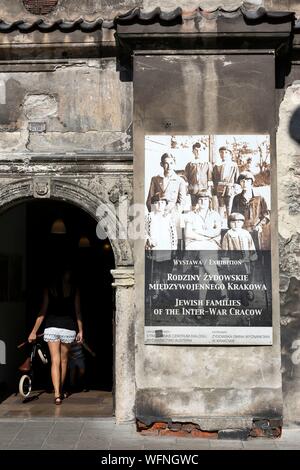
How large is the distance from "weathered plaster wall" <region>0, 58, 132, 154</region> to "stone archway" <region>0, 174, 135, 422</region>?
1.13ft

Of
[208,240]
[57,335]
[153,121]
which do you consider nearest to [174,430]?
[208,240]

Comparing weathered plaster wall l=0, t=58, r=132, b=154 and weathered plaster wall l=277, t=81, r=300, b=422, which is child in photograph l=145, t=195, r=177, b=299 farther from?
weathered plaster wall l=277, t=81, r=300, b=422

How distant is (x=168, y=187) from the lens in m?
6.57

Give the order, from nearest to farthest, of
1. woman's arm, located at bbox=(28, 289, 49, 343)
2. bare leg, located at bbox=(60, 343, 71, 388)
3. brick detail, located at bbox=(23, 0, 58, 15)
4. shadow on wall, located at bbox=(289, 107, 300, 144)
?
shadow on wall, located at bbox=(289, 107, 300, 144)
brick detail, located at bbox=(23, 0, 58, 15)
woman's arm, located at bbox=(28, 289, 49, 343)
bare leg, located at bbox=(60, 343, 71, 388)

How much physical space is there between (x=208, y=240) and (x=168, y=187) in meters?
0.69

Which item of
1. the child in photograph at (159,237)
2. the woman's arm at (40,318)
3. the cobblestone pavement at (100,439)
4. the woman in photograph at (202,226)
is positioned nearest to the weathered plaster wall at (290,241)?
the cobblestone pavement at (100,439)

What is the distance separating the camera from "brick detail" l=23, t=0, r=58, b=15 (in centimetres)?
712

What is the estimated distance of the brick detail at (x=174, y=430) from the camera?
6266mm

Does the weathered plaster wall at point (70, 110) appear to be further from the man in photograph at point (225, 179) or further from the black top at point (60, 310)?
the black top at point (60, 310)

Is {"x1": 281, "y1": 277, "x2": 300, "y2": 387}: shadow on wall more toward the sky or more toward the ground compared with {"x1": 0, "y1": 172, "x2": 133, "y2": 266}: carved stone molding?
more toward the ground

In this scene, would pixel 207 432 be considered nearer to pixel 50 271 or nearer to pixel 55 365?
pixel 55 365

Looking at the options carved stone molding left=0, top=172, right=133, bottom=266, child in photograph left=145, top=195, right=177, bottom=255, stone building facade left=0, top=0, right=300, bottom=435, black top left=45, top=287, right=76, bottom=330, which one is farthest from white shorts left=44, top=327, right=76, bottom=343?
child in photograph left=145, top=195, right=177, bottom=255

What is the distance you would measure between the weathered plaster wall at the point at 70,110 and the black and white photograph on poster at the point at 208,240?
1.86 ft
